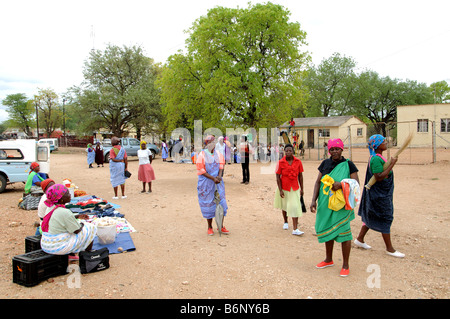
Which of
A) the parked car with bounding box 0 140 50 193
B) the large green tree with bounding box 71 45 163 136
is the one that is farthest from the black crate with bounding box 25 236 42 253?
the large green tree with bounding box 71 45 163 136

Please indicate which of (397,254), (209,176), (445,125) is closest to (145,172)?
(209,176)

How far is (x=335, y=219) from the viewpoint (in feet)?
12.6

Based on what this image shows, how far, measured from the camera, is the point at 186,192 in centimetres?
1063

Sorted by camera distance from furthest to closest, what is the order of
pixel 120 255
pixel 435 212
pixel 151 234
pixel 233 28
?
pixel 233 28, pixel 435 212, pixel 151 234, pixel 120 255

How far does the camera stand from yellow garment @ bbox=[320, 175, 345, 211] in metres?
3.78

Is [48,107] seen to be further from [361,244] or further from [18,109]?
[361,244]

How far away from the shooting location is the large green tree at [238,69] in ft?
53.6

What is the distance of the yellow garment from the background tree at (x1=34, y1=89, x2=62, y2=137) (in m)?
58.0

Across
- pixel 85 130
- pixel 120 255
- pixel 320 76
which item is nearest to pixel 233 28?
pixel 120 255

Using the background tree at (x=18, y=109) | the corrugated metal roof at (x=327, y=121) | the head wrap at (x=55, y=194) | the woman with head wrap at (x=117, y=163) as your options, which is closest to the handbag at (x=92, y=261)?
the head wrap at (x=55, y=194)

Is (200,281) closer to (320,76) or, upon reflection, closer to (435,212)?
(435,212)

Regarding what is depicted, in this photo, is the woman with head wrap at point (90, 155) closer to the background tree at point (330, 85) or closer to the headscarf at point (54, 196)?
the headscarf at point (54, 196)

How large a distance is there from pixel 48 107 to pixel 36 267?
59044 millimetres
